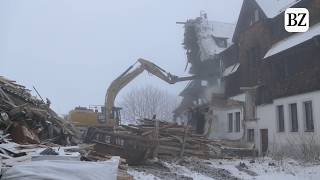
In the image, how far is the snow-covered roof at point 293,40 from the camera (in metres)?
24.3

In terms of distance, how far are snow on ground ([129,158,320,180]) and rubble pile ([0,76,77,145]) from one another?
115 inches

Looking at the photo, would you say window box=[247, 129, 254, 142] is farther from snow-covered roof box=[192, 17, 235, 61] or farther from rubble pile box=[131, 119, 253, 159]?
snow-covered roof box=[192, 17, 235, 61]

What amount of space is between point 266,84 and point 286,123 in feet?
13.5

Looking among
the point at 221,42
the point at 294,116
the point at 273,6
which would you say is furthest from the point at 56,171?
the point at 221,42

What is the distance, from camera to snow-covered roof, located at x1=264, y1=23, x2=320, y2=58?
24.3m

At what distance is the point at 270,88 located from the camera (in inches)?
1148

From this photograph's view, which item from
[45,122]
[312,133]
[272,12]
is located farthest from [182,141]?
[272,12]

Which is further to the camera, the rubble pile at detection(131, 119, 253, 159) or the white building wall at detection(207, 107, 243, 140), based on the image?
the white building wall at detection(207, 107, 243, 140)

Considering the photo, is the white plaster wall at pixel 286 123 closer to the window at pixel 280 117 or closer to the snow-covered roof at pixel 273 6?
the window at pixel 280 117

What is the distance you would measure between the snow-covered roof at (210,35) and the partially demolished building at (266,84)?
1558 millimetres

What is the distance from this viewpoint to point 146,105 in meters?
84.7

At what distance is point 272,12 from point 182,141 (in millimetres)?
13207

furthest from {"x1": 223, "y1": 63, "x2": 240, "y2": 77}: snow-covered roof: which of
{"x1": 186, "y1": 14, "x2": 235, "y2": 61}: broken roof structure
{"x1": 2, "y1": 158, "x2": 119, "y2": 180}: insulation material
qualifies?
{"x1": 2, "y1": 158, "x2": 119, "y2": 180}: insulation material

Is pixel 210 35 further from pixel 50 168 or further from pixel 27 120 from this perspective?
pixel 50 168
